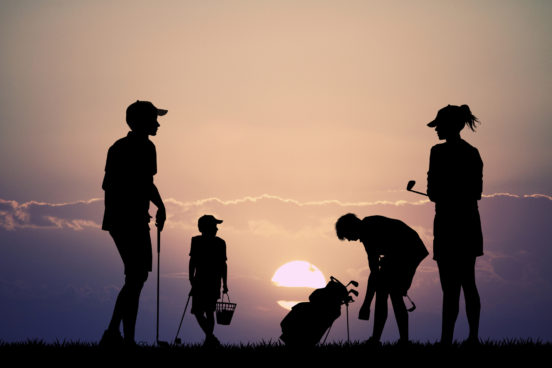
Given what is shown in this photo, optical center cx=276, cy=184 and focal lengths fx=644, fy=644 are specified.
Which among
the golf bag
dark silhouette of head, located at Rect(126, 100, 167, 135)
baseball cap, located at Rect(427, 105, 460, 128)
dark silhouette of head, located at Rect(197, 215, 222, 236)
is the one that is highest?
baseball cap, located at Rect(427, 105, 460, 128)

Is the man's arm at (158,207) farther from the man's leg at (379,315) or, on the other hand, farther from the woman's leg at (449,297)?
the woman's leg at (449,297)

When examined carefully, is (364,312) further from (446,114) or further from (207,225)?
(207,225)

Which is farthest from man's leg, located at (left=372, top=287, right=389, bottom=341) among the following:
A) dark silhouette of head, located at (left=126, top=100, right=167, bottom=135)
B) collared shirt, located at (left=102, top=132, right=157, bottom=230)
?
dark silhouette of head, located at (left=126, top=100, right=167, bottom=135)

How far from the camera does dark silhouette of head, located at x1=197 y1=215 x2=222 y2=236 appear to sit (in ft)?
34.8

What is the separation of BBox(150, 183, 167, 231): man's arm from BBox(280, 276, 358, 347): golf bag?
2.69 meters

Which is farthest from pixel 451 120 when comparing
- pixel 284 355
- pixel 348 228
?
pixel 284 355

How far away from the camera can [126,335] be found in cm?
746

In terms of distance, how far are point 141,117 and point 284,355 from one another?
3.61 metres

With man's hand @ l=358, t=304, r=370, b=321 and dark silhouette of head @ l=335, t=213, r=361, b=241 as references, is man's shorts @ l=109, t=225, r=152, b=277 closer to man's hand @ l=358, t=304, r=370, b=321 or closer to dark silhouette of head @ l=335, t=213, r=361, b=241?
dark silhouette of head @ l=335, t=213, r=361, b=241

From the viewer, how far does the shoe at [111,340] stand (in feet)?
24.2

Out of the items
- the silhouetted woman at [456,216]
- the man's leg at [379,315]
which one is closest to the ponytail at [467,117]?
the silhouetted woman at [456,216]

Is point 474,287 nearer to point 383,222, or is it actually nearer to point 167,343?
point 383,222

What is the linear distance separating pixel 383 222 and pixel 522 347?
2.79 metres

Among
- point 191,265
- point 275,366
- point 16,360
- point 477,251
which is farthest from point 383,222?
point 16,360
